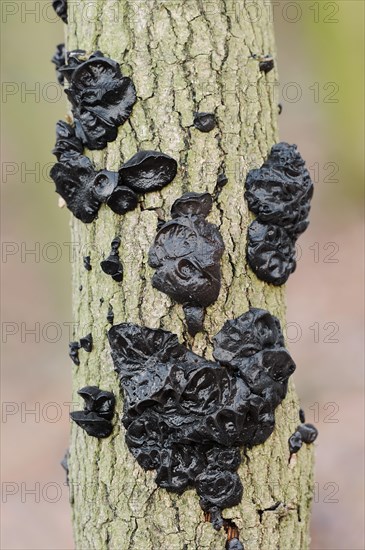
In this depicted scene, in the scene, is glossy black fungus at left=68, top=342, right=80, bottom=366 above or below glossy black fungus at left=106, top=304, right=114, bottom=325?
below

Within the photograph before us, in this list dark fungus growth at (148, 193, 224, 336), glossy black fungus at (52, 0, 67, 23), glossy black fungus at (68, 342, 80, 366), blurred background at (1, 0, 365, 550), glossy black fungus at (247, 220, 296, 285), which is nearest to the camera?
dark fungus growth at (148, 193, 224, 336)

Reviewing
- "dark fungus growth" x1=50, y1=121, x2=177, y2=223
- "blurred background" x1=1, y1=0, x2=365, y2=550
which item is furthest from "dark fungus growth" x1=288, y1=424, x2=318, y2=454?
"blurred background" x1=1, y1=0, x2=365, y2=550

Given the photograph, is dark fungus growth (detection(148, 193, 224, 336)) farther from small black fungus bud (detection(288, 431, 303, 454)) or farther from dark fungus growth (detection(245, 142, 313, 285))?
small black fungus bud (detection(288, 431, 303, 454))

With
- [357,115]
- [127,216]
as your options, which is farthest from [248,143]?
[357,115]

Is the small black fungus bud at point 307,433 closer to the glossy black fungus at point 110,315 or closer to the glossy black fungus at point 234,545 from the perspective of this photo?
the glossy black fungus at point 234,545

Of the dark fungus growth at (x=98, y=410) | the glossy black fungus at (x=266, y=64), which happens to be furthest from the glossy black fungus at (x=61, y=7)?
the dark fungus growth at (x=98, y=410)

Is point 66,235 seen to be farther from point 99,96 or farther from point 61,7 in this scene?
point 99,96
